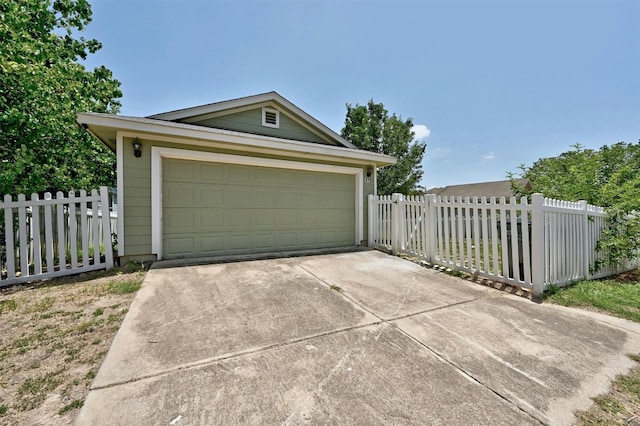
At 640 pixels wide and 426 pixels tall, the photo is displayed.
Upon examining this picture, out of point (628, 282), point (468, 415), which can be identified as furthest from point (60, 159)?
point (628, 282)

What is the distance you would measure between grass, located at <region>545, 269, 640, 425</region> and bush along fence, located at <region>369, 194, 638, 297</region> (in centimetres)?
18

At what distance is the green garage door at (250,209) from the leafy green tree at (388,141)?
10.1 meters

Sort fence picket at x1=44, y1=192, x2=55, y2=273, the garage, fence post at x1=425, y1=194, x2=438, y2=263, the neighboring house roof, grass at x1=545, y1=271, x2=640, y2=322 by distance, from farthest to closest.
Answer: the neighboring house roof, fence post at x1=425, y1=194, x2=438, y2=263, the garage, fence picket at x1=44, y1=192, x2=55, y2=273, grass at x1=545, y1=271, x2=640, y2=322

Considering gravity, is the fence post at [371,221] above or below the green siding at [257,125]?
below

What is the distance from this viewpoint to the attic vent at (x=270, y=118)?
700 centimetres

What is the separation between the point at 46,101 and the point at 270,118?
187 inches

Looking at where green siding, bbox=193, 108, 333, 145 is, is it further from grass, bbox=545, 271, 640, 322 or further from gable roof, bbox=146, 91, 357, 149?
grass, bbox=545, 271, 640, 322

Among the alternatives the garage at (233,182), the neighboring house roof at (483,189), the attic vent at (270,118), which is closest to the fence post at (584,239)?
the garage at (233,182)

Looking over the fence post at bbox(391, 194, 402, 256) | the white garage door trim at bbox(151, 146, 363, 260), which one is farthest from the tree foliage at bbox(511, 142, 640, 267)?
the white garage door trim at bbox(151, 146, 363, 260)

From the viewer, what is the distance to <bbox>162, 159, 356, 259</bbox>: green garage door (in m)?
5.18

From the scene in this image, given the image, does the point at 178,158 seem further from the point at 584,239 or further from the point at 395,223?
the point at 584,239

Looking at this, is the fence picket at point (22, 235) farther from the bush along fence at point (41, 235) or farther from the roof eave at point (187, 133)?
→ the roof eave at point (187, 133)

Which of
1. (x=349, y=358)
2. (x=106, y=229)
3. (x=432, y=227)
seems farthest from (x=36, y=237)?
(x=432, y=227)

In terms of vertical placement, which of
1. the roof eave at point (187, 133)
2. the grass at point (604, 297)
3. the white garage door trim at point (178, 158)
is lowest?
the grass at point (604, 297)
